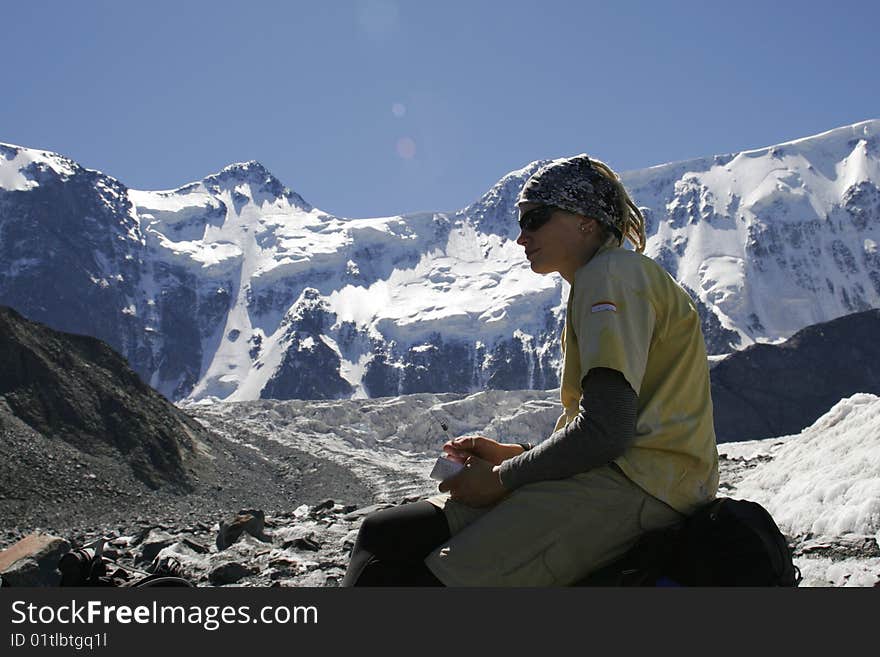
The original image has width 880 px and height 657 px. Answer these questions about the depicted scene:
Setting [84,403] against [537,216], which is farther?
[84,403]

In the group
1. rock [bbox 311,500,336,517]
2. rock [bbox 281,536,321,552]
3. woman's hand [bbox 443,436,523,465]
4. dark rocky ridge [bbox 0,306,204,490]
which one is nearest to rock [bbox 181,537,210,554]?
rock [bbox 281,536,321,552]

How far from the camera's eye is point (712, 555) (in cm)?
276

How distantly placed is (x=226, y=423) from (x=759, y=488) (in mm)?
84937

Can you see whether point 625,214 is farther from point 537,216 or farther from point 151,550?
point 151,550

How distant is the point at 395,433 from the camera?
123 metres

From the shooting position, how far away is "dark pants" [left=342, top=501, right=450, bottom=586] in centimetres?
300

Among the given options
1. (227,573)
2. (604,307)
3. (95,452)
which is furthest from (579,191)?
(95,452)

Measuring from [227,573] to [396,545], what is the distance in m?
6.33

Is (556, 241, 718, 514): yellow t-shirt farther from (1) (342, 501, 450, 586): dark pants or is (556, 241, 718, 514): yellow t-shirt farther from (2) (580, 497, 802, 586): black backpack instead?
(1) (342, 501, 450, 586): dark pants

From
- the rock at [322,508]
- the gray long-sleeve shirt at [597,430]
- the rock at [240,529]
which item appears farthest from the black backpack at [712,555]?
the rock at [322,508]

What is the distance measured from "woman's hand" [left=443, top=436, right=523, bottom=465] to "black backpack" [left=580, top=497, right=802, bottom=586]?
755 mm

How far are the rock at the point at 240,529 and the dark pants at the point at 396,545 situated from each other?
8.87 metres

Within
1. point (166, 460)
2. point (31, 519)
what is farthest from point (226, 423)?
point (31, 519)

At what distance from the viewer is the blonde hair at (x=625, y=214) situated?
3.32 meters
